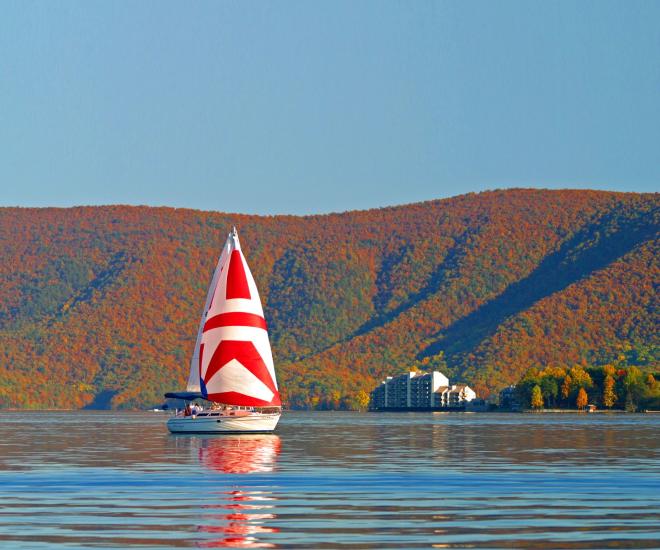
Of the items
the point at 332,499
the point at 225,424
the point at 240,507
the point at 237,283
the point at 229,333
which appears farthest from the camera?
the point at 237,283

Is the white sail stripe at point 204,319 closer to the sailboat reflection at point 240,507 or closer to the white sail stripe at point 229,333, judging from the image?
the white sail stripe at point 229,333

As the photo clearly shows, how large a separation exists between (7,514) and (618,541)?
46.1 ft

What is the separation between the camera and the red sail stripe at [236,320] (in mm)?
107812

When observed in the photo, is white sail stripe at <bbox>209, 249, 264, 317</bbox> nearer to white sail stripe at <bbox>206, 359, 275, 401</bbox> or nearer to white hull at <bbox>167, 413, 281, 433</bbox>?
white sail stripe at <bbox>206, 359, 275, 401</bbox>

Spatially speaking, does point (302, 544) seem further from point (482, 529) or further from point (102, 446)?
point (102, 446)

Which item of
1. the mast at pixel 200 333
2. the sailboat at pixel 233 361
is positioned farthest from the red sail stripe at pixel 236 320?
the mast at pixel 200 333

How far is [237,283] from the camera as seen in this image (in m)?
109

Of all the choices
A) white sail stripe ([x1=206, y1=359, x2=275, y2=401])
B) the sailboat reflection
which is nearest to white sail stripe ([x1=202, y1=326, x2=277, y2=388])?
white sail stripe ([x1=206, y1=359, x2=275, y2=401])

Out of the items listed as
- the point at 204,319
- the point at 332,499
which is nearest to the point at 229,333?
the point at 204,319

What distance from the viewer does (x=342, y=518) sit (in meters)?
35.8

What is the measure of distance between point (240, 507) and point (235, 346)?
68255 mm

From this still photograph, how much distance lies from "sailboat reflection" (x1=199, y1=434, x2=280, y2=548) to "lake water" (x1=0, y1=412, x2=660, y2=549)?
0.05 metres

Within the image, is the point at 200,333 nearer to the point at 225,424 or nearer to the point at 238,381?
the point at 238,381

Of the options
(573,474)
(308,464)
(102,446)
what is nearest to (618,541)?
(573,474)
